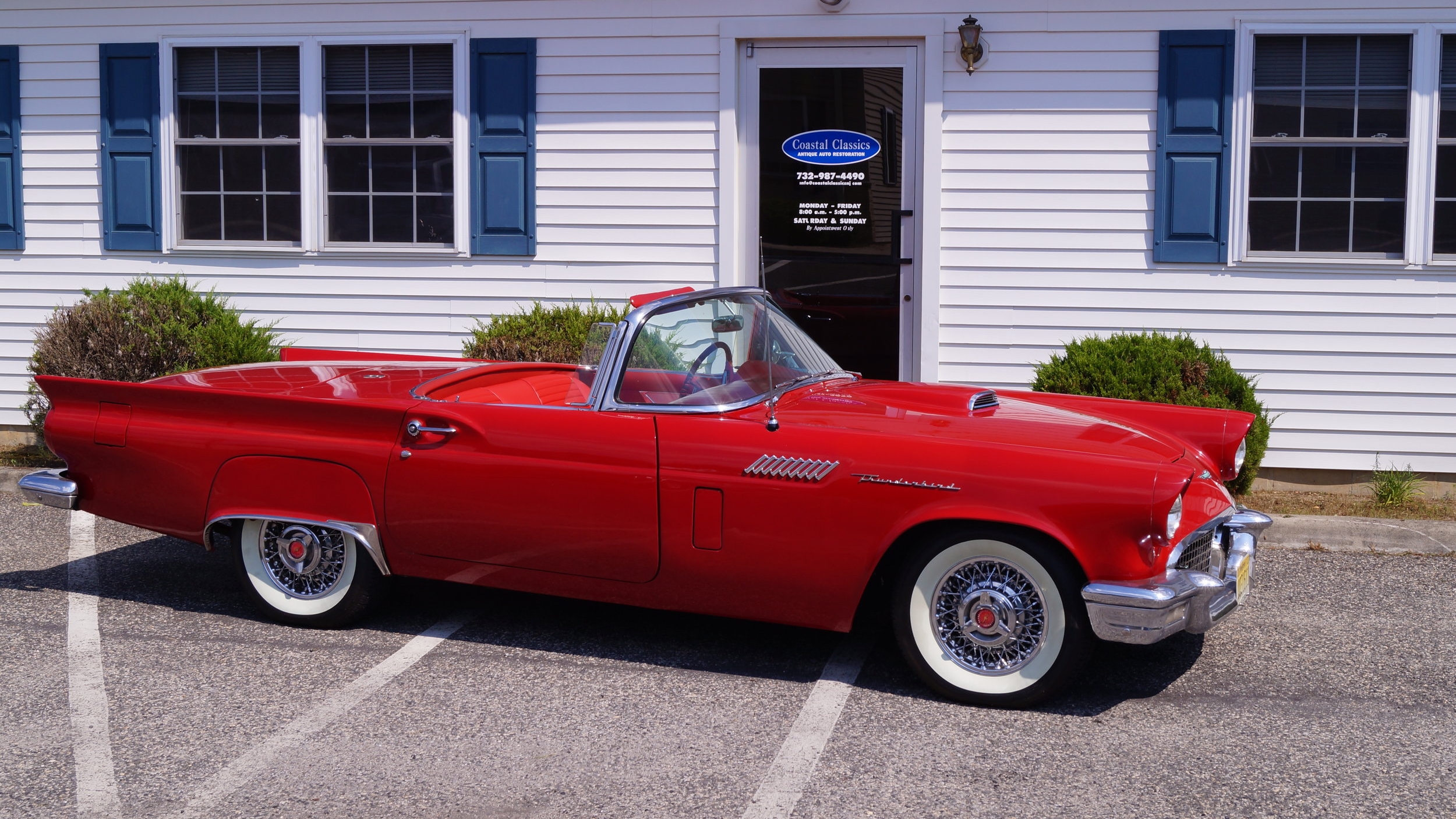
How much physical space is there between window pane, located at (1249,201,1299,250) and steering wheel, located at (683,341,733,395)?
472 centimetres

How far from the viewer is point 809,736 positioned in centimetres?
396

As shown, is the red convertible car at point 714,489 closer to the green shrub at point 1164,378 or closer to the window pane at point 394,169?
the green shrub at point 1164,378

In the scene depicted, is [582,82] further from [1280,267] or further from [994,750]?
[994,750]

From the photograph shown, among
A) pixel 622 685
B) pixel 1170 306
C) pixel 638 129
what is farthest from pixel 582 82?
pixel 622 685

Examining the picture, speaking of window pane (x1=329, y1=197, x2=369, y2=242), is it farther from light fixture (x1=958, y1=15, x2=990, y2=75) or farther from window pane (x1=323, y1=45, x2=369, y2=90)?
light fixture (x1=958, y1=15, x2=990, y2=75)

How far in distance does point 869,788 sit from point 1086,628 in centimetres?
99

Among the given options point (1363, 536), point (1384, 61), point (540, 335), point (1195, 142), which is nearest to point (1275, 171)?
point (1195, 142)

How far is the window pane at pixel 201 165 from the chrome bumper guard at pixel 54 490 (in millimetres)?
4372

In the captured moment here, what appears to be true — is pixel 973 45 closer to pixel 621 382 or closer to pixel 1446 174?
pixel 1446 174

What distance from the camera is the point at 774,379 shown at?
4938 mm

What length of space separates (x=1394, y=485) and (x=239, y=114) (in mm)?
7957

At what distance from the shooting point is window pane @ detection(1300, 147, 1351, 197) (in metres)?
8.00

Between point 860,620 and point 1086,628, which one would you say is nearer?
point 1086,628

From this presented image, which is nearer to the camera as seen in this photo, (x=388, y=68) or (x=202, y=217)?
(x=388, y=68)
